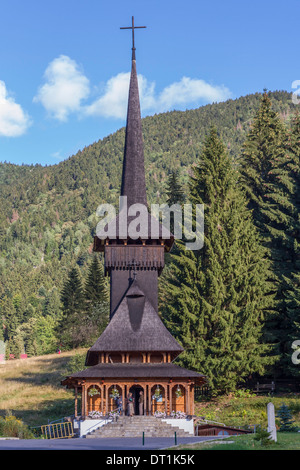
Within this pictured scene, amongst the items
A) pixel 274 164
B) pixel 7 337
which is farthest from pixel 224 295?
pixel 7 337

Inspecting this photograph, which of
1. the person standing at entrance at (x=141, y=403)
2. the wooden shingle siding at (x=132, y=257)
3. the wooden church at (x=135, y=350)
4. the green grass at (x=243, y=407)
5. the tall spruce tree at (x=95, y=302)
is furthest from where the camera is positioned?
the tall spruce tree at (x=95, y=302)

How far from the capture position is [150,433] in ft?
99.9

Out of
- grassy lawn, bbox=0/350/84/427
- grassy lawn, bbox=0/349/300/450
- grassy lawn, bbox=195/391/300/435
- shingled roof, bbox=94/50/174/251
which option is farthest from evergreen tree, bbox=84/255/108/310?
grassy lawn, bbox=195/391/300/435

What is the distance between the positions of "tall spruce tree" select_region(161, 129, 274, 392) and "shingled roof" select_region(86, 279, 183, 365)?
21.5 feet

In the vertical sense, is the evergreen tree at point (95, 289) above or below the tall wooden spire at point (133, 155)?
below

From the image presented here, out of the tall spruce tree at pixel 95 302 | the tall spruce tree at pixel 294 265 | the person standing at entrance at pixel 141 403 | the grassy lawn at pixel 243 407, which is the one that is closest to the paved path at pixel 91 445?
the person standing at entrance at pixel 141 403

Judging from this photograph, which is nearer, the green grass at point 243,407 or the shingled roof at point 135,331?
the shingled roof at point 135,331

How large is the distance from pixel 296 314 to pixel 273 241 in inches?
342

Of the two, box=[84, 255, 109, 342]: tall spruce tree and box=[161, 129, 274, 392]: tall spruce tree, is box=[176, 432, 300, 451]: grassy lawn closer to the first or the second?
box=[161, 129, 274, 392]: tall spruce tree

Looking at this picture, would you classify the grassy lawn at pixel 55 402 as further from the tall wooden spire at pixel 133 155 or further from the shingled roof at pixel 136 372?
the tall wooden spire at pixel 133 155

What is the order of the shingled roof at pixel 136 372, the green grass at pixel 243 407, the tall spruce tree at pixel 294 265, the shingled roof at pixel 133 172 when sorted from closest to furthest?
1. the shingled roof at pixel 136 372
2. the green grass at pixel 243 407
3. the shingled roof at pixel 133 172
4. the tall spruce tree at pixel 294 265

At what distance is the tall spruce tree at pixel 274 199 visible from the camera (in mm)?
46969

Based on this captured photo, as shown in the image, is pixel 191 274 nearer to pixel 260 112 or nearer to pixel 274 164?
pixel 274 164

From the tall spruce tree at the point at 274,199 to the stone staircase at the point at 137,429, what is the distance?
601 inches
